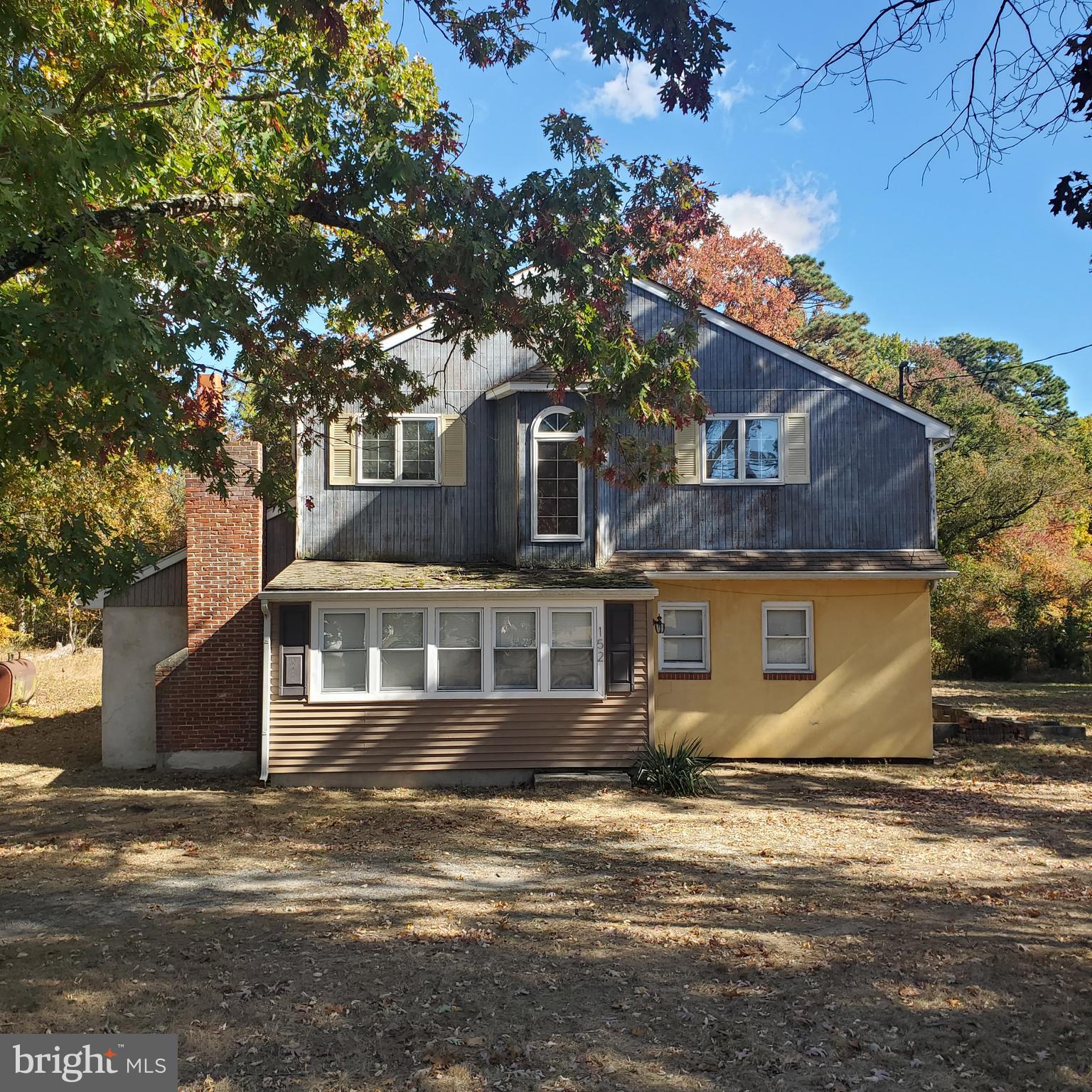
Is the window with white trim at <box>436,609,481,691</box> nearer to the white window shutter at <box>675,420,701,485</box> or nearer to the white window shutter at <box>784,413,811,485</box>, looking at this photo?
the white window shutter at <box>675,420,701,485</box>

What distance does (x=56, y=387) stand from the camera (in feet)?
26.8

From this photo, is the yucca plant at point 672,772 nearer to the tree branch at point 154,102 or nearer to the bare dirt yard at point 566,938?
the bare dirt yard at point 566,938

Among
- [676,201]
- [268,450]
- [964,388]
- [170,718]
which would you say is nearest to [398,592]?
[268,450]

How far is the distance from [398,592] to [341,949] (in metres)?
7.59

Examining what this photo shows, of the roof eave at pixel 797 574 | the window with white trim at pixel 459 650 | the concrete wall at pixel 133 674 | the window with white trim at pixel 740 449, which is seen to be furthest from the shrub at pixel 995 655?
the concrete wall at pixel 133 674

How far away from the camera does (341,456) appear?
53.4 ft

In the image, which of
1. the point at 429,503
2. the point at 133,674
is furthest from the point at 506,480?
the point at 133,674

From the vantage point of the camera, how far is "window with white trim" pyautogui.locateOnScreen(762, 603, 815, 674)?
16438 mm

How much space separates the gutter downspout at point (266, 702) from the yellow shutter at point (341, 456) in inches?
105

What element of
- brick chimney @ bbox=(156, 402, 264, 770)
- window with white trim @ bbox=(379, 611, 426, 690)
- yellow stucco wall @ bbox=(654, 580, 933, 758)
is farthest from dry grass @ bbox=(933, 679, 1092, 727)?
brick chimney @ bbox=(156, 402, 264, 770)

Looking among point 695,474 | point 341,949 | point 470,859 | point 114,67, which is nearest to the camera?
point 341,949

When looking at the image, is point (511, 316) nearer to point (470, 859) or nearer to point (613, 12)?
point (613, 12)

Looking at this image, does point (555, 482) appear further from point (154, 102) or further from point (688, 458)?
point (154, 102)

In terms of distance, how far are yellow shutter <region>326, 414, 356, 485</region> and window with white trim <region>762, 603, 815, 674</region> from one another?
743 cm
